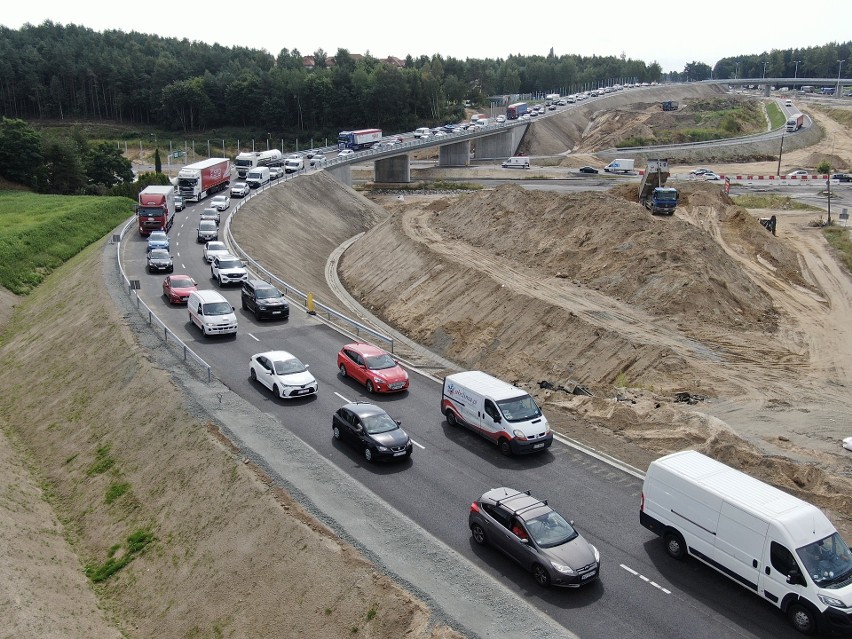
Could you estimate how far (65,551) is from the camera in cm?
2158

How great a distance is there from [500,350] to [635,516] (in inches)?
816

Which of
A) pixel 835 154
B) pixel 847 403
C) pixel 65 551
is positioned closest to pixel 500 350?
pixel 847 403

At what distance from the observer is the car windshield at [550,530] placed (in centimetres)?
1678

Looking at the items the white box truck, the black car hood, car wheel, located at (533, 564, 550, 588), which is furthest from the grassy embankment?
car wheel, located at (533, 564, 550, 588)

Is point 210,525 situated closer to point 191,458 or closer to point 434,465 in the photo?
point 191,458

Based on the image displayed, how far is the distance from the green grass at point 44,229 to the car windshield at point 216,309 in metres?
22.9

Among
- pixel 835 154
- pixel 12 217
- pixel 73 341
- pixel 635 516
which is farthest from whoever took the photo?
pixel 835 154

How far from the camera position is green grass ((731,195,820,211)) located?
256 feet

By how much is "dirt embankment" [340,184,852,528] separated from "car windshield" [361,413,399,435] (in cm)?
639

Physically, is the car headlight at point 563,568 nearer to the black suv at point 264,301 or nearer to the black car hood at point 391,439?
the black car hood at point 391,439

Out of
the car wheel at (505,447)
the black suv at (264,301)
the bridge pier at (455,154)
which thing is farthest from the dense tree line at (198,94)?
the car wheel at (505,447)

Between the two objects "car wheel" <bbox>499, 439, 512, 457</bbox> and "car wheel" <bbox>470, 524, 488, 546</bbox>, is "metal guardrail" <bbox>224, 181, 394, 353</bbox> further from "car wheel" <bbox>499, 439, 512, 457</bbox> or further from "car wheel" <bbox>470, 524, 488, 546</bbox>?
"car wheel" <bbox>470, 524, 488, 546</bbox>

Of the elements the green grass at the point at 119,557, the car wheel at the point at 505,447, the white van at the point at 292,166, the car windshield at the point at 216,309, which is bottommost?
the green grass at the point at 119,557

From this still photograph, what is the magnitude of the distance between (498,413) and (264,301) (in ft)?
57.9
